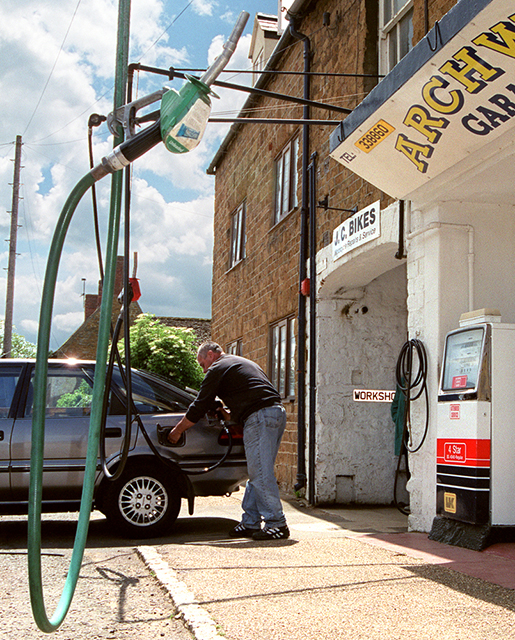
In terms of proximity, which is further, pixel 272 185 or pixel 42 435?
pixel 272 185

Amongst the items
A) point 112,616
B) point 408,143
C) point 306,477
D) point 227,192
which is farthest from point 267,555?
point 227,192

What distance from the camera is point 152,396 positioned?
705cm

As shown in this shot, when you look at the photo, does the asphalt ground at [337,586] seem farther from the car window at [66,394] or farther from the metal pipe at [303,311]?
the metal pipe at [303,311]

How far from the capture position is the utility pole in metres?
27.6

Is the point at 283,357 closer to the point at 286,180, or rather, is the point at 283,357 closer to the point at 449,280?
the point at 286,180

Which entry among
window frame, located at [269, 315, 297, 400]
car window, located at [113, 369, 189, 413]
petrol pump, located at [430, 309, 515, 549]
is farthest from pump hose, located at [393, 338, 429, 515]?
window frame, located at [269, 315, 297, 400]

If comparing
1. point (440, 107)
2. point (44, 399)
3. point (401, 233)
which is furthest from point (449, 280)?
point (44, 399)

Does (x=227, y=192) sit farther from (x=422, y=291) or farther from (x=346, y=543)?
(x=346, y=543)

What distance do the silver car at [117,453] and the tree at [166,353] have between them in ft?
44.0

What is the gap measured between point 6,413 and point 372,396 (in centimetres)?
472

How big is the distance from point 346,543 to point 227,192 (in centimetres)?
1245

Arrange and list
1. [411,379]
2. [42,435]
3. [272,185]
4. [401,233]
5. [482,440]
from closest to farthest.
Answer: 1. [42,435]
2. [482,440]
3. [411,379]
4. [401,233]
5. [272,185]

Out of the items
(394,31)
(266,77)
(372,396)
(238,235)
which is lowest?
(372,396)

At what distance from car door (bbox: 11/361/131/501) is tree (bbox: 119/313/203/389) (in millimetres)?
13502
